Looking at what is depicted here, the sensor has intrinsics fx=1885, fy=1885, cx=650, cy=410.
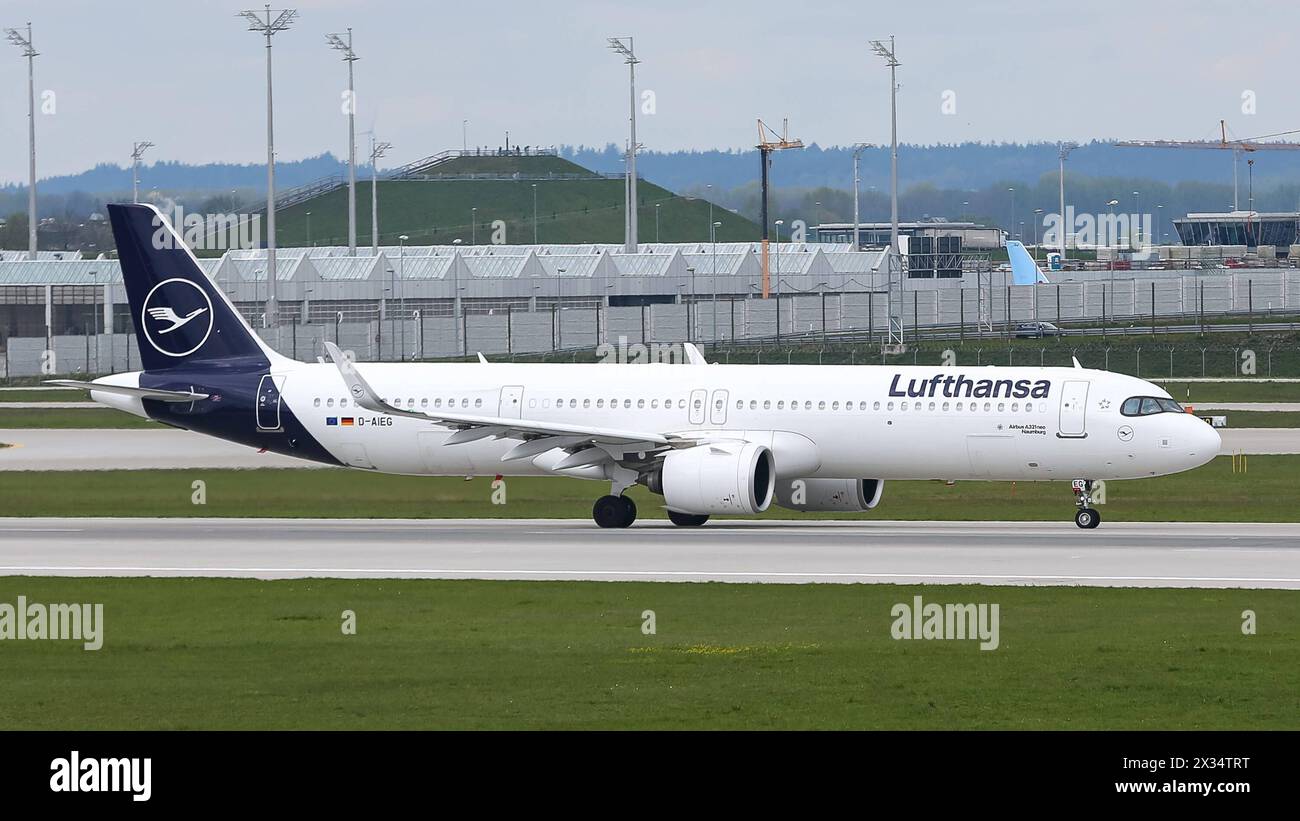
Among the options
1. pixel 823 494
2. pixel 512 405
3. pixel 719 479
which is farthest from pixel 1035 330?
pixel 719 479

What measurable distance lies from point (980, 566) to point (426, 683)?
1542 centimetres

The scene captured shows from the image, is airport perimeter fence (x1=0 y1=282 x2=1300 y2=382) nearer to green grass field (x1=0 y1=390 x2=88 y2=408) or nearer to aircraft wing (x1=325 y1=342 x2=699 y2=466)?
green grass field (x1=0 y1=390 x2=88 y2=408)

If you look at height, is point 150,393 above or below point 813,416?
above

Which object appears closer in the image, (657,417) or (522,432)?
(522,432)

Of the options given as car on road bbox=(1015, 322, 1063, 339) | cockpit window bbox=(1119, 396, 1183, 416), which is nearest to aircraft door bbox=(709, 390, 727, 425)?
cockpit window bbox=(1119, 396, 1183, 416)

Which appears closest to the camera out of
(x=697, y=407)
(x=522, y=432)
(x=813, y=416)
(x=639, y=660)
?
(x=639, y=660)

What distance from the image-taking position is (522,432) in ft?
140

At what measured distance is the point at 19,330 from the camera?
13388 centimetres

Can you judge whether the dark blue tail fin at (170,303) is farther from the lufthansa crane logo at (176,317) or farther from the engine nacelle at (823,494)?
the engine nacelle at (823,494)

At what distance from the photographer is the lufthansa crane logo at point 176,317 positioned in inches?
1854

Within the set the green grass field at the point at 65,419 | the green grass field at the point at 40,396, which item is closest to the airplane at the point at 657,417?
the green grass field at the point at 65,419

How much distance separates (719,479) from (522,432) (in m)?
4.80

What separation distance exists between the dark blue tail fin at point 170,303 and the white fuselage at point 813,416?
78.8 inches

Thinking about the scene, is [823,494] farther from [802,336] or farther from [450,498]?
[802,336]
